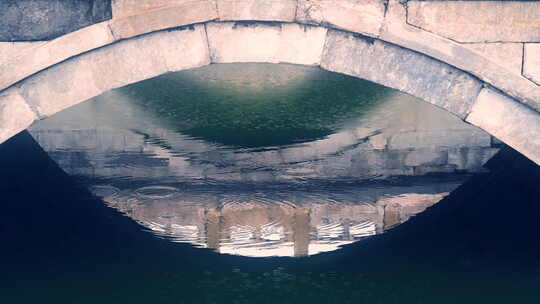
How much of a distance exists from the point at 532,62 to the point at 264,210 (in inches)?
115

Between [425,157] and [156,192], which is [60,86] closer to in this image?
[156,192]

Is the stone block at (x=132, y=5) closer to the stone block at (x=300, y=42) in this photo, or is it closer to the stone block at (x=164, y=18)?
the stone block at (x=164, y=18)

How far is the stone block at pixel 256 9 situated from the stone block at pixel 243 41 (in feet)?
0.18

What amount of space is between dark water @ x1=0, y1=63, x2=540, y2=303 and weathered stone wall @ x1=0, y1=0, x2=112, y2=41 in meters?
1.83

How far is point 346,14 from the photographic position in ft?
8.68

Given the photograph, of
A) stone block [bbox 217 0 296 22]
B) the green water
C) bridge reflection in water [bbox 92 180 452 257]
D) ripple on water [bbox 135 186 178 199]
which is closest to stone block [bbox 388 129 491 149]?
bridge reflection in water [bbox 92 180 452 257]

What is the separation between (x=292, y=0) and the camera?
2629mm

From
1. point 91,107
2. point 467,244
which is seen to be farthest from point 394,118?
point 91,107

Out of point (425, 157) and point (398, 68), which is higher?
point (425, 157)

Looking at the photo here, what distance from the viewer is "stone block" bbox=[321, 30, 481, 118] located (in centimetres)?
271

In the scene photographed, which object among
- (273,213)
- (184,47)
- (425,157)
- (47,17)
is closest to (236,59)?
(184,47)

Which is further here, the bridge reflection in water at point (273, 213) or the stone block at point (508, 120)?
the bridge reflection in water at point (273, 213)

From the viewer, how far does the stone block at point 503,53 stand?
2.69m

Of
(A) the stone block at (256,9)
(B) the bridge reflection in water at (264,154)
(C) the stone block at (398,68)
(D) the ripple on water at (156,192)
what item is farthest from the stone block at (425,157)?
(A) the stone block at (256,9)
